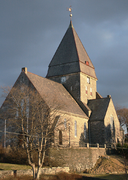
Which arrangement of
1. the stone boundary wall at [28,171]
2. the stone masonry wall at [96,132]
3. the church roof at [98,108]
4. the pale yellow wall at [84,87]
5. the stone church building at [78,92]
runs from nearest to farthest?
the stone boundary wall at [28,171]
the stone church building at [78,92]
the stone masonry wall at [96,132]
the church roof at [98,108]
the pale yellow wall at [84,87]

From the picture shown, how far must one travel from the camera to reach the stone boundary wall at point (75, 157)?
94.8 feet

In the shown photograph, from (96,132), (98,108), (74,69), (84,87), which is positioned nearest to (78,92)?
(84,87)

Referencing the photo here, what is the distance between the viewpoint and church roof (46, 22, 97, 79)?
4562cm

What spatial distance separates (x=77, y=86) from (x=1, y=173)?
25.4 m

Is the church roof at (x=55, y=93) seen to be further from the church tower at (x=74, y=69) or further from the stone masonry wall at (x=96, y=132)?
the stone masonry wall at (x=96, y=132)

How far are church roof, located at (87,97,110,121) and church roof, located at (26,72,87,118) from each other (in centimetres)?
245

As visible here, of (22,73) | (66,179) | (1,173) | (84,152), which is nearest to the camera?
(1,173)

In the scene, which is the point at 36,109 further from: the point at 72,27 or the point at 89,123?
the point at 72,27

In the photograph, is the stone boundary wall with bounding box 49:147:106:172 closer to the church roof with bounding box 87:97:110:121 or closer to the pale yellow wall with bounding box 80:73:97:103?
the church roof with bounding box 87:97:110:121

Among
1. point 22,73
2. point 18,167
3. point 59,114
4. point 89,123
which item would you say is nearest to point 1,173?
point 18,167

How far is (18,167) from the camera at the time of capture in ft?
84.6

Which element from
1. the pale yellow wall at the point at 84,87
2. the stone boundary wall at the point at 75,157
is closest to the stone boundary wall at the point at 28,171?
the stone boundary wall at the point at 75,157

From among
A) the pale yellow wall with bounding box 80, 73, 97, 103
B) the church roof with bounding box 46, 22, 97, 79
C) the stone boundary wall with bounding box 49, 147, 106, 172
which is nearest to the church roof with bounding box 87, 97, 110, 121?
the pale yellow wall with bounding box 80, 73, 97, 103

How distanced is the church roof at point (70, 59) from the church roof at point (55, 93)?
4181 millimetres
